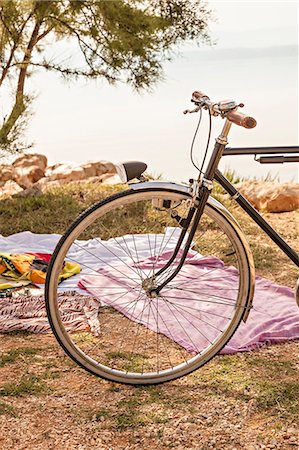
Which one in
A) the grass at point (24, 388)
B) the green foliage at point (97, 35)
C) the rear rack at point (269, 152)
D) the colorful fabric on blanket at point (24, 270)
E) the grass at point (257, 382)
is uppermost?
the green foliage at point (97, 35)

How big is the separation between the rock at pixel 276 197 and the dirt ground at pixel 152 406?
2581 mm

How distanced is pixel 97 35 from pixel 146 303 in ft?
11.1

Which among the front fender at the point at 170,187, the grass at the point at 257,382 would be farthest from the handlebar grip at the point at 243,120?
the grass at the point at 257,382

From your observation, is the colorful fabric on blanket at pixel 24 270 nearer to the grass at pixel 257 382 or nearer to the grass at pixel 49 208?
the grass at pixel 49 208

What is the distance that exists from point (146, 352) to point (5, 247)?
Result: 1738mm

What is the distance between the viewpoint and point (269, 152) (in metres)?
2.47

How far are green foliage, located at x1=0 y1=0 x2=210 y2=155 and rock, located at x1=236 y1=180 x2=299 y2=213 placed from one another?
4.78 ft

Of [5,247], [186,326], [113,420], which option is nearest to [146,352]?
[186,326]

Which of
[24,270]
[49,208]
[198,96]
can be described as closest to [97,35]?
[49,208]

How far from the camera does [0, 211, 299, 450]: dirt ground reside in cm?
229

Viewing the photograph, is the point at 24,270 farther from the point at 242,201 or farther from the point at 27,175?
the point at 27,175

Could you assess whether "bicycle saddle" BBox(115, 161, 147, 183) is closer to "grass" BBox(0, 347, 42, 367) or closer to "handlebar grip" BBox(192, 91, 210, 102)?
"handlebar grip" BBox(192, 91, 210, 102)

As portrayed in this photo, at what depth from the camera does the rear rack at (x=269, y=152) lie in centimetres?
246

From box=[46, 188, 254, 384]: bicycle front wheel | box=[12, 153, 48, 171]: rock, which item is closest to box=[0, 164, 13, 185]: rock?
box=[12, 153, 48, 171]: rock
